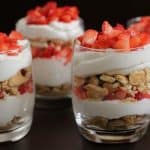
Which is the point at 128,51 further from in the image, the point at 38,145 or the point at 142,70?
the point at 38,145

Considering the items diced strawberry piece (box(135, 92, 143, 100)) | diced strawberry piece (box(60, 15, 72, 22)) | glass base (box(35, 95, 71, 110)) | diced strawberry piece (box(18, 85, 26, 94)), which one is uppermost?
diced strawberry piece (box(60, 15, 72, 22))

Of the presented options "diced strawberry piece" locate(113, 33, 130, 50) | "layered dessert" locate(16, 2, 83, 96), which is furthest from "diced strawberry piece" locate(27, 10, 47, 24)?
"diced strawberry piece" locate(113, 33, 130, 50)

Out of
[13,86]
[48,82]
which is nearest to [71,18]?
[48,82]

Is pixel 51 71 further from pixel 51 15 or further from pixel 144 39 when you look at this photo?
pixel 144 39

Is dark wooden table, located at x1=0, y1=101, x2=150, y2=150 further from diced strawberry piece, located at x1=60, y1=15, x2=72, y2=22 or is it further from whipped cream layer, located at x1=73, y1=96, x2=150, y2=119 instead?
diced strawberry piece, located at x1=60, y1=15, x2=72, y2=22

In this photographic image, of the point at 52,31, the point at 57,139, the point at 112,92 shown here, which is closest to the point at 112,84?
the point at 112,92

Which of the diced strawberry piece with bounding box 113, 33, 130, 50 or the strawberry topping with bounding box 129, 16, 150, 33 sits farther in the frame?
the strawberry topping with bounding box 129, 16, 150, 33

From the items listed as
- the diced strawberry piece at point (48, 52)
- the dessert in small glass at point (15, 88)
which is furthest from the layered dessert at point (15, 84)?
the diced strawberry piece at point (48, 52)

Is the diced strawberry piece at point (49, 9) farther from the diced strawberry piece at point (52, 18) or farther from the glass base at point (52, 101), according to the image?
the glass base at point (52, 101)
